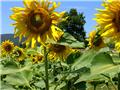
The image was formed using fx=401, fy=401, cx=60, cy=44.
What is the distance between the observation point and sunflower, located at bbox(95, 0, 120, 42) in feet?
8.55

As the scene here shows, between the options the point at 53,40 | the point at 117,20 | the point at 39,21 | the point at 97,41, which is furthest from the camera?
the point at 97,41

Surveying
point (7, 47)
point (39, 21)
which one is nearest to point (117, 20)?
point (39, 21)

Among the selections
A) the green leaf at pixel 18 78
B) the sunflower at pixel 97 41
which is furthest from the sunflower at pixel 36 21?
the sunflower at pixel 97 41

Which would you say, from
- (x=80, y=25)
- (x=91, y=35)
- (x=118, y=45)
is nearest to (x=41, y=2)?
(x=118, y=45)

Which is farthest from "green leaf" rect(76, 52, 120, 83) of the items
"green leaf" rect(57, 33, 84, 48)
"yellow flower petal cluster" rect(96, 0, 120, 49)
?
"green leaf" rect(57, 33, 84, 48)

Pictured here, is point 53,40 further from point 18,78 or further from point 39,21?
point 18,78

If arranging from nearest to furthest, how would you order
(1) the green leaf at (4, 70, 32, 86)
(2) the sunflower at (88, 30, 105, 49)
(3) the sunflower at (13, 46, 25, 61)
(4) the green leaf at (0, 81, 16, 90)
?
1. (4) the green leaf at (0, 81, 16, 90)
2. (1) the green leaf at (4, 70, 32, 86)
3. (2) the sunflower at (88, 30, 105, 49)
4. (3) the sunflower at (13, 46, 25, 61)

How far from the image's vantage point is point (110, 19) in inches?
106

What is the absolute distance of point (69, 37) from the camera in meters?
2.91

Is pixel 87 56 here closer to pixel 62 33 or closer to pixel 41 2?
pixel 62 33

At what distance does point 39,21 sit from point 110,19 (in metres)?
0.69

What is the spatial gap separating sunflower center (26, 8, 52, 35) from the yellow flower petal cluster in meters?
0.52

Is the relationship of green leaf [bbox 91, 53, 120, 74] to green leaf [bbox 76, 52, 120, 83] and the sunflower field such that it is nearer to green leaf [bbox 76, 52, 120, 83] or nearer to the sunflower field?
green leaf [bbox 76, 52, 120, 83]

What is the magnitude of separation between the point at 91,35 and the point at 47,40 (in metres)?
1.52
